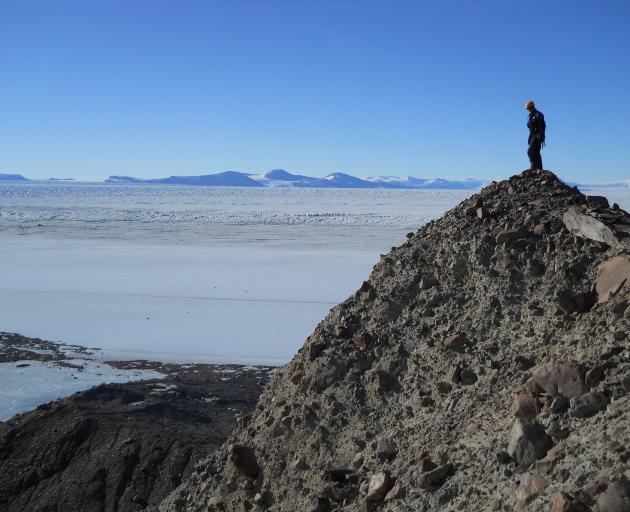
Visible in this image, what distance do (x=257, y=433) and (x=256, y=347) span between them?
976 centimetres

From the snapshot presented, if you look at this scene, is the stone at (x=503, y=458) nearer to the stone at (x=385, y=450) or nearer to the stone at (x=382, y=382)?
the stone at (x=385, y=450)

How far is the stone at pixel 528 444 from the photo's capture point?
380 centimetres

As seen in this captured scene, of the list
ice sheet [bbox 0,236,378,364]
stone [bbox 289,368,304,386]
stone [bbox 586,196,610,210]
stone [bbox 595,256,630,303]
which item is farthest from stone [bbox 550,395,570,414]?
ice sheet [bbox 0,236,378,364]

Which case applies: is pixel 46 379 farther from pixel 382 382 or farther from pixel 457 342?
pixel 457 342

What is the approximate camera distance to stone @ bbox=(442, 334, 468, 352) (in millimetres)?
5328

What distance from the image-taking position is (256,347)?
1576cm

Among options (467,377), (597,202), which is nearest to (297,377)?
(467,377)

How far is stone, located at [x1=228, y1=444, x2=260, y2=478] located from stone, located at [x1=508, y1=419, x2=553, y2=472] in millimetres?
2471

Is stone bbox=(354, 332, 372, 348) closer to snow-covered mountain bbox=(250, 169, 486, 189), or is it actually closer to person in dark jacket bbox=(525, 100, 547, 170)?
person in dark jacket bbox=(525, 100, 547, 170)

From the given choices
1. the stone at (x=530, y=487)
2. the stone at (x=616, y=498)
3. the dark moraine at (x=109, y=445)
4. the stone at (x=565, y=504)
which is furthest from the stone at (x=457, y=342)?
the dark moraine at (x=109, y=445)

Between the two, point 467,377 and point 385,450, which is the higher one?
point 467,377

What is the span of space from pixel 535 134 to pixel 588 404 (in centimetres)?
386

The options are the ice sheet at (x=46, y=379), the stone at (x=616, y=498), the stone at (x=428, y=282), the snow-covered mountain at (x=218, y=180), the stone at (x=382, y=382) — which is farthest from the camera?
the snow-covered mountain at (x=218, y=180)

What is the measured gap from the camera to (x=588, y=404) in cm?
385
